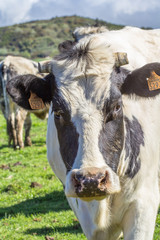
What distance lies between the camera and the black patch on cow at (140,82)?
12.5 ft

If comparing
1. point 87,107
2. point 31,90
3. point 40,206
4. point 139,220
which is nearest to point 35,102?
point 31,90

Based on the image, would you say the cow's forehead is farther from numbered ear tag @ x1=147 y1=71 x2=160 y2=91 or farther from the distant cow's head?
numbered ear tag @ x1=147 y1=71 x2=160 y2=91

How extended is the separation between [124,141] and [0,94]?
36.4 feet

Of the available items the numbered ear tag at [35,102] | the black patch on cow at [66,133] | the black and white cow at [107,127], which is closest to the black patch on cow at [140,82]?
the black and white cow at [107,127]

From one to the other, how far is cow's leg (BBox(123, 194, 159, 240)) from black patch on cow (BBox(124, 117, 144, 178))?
31 cm

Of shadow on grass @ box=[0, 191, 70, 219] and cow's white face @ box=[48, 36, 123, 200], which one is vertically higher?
cow's white face @ box=[48, 36, 123, 200]

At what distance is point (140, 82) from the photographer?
3834 millimetres

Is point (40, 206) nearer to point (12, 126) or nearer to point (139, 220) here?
point (139, 220)

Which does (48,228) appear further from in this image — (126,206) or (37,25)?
(37,25)

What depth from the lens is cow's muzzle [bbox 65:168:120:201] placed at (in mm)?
3016

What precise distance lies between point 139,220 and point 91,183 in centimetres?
110

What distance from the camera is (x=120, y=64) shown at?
3838 millimetres

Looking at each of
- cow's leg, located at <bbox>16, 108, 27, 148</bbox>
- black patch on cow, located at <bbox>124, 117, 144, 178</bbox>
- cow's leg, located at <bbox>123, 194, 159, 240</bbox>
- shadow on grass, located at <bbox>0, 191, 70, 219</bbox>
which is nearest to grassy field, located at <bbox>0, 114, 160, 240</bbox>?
shadow on grass, located at <bbox>0, 191, 70, 219</bbox>

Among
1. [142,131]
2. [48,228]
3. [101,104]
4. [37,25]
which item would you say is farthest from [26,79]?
[37,25]
